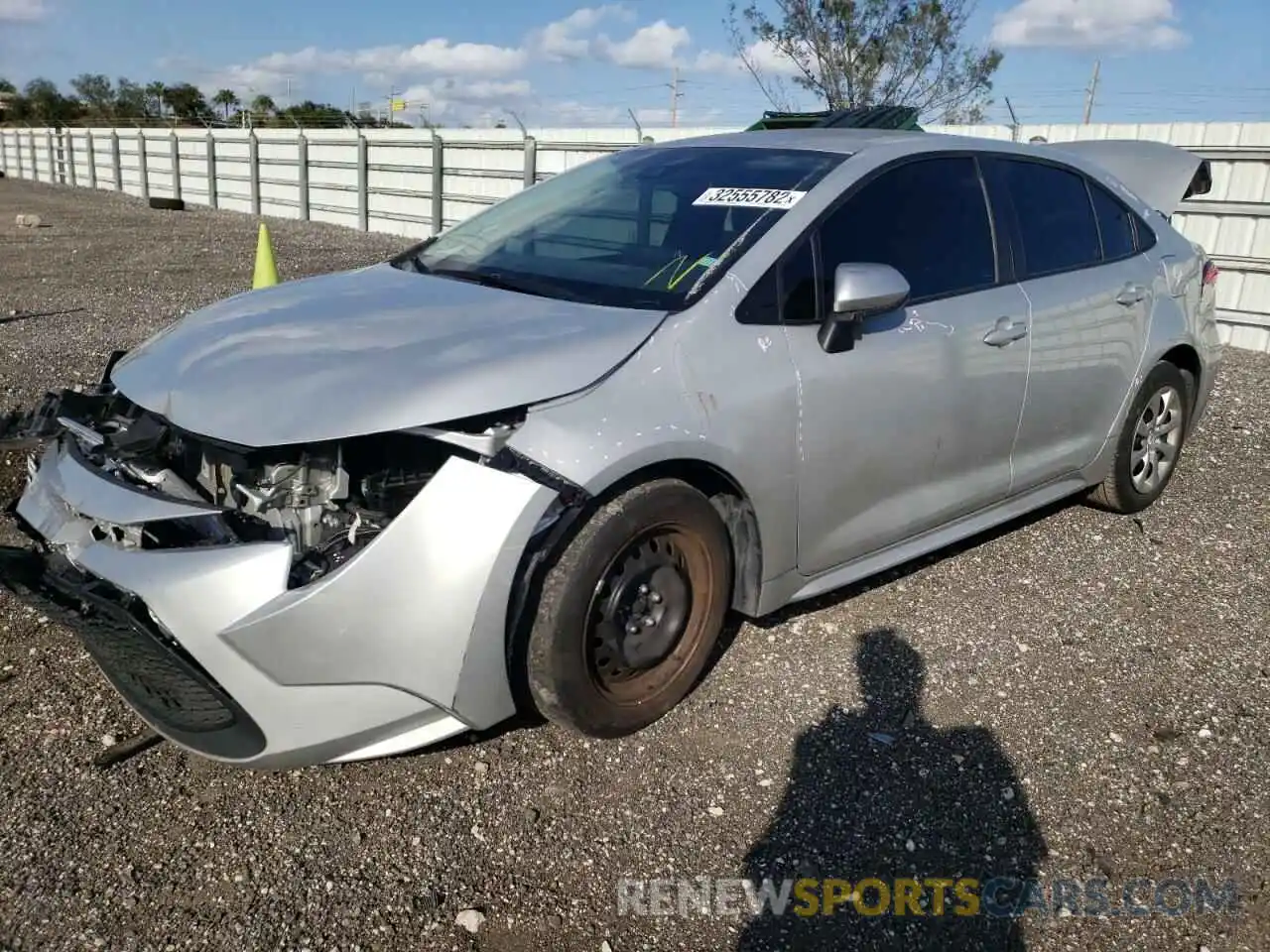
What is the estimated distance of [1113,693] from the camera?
11.3ft

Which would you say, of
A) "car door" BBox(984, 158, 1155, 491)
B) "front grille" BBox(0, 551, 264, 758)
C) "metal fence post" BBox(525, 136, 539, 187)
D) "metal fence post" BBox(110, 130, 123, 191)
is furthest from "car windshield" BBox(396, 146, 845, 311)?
"metal fence post" BBox(110, 130, 123, 191)

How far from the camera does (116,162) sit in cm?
3228

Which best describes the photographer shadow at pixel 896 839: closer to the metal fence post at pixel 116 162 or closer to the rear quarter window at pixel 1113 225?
the rear quarter window at pixel 1113 225

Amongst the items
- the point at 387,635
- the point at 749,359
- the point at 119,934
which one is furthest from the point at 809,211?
the point at 119,934

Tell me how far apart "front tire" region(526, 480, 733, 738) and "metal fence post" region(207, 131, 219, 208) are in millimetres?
26340

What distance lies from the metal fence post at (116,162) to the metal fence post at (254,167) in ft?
35.1

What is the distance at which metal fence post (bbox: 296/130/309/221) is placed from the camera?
21.9 m

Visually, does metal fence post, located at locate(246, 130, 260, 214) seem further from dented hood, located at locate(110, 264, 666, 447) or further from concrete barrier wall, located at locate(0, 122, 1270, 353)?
dented hood, located at locate(110, 264, 666, 447)

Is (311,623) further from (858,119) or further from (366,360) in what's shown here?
(858,119)

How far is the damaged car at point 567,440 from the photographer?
96.8 inches

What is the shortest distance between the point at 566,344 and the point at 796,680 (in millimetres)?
1430

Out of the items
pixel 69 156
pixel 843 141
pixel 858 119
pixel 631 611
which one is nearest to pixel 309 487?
pixel 631 611

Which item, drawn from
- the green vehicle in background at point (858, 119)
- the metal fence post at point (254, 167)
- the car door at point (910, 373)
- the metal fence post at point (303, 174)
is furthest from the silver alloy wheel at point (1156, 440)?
the metal fence post at point (254, 167)

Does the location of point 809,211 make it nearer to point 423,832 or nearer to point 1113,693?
point 1113,693
